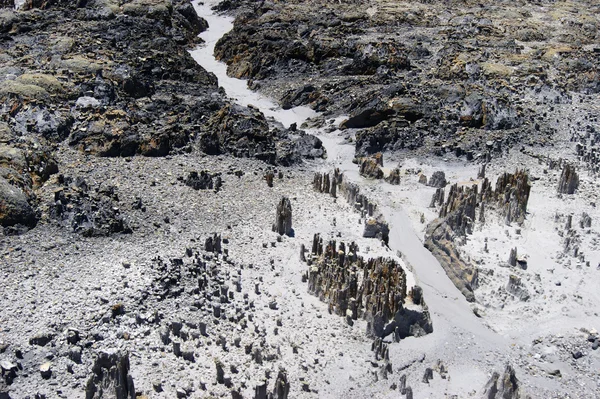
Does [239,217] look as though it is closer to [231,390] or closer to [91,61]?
[231,390]

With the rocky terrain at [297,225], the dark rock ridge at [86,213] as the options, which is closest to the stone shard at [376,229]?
the rocky terrain at [297,225]

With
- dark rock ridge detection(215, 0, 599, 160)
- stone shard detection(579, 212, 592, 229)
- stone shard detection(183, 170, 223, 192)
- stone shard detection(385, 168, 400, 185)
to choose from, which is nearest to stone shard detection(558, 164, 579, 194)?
stone shard detection(579, 212, 592, 229)

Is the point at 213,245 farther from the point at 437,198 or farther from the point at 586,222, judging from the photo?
the point at 586,222

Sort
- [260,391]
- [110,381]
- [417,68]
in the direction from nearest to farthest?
[110,381]
[260,391]
[417,68]

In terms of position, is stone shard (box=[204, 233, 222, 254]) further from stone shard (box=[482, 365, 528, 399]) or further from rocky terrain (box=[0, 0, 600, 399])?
stone shard (box=[482, 365, 528, 399])

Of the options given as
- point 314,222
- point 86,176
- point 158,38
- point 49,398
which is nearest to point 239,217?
point 314,222

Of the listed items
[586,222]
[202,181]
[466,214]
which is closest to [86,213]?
[202,181]

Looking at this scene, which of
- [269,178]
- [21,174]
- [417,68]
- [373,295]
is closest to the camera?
[373,295]
